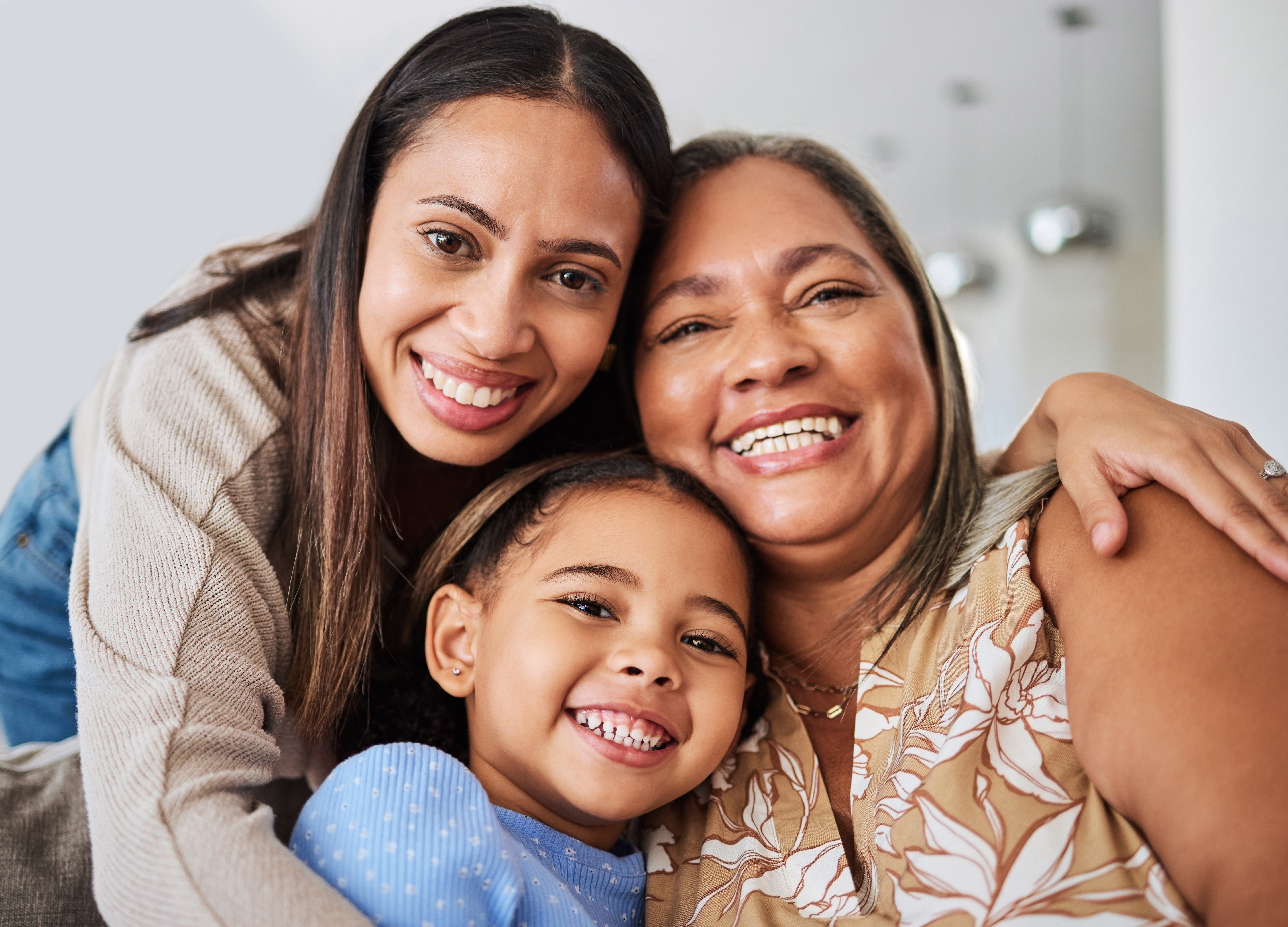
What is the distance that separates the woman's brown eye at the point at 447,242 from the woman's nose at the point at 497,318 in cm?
7

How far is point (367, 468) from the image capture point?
1.64m

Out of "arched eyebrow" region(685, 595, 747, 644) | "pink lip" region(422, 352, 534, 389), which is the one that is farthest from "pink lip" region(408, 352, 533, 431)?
"arched eyebrow" region(685, 595, 747, 644)

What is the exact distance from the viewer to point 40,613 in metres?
1.89

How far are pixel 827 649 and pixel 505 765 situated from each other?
0.55 metres

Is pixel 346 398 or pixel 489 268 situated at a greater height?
pixel 489 268

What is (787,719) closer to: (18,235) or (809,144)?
(809,144)

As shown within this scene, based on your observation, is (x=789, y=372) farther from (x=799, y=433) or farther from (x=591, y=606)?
(x=591, y=606)

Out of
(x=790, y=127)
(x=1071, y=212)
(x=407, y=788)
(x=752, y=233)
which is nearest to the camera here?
(x=407, y=788)

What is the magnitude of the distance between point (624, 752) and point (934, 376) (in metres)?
0.89

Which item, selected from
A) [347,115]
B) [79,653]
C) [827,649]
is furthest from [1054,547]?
[347,115]

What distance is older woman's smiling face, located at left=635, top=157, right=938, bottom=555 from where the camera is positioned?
5.20 feet

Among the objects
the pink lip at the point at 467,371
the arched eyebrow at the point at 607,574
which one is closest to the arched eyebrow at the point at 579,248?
the pink lip at the point at 467,371

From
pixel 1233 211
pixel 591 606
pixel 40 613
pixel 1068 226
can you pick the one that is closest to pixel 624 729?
pixel 591 606

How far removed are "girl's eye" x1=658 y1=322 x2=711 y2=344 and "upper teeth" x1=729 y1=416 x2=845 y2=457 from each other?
216 mm
